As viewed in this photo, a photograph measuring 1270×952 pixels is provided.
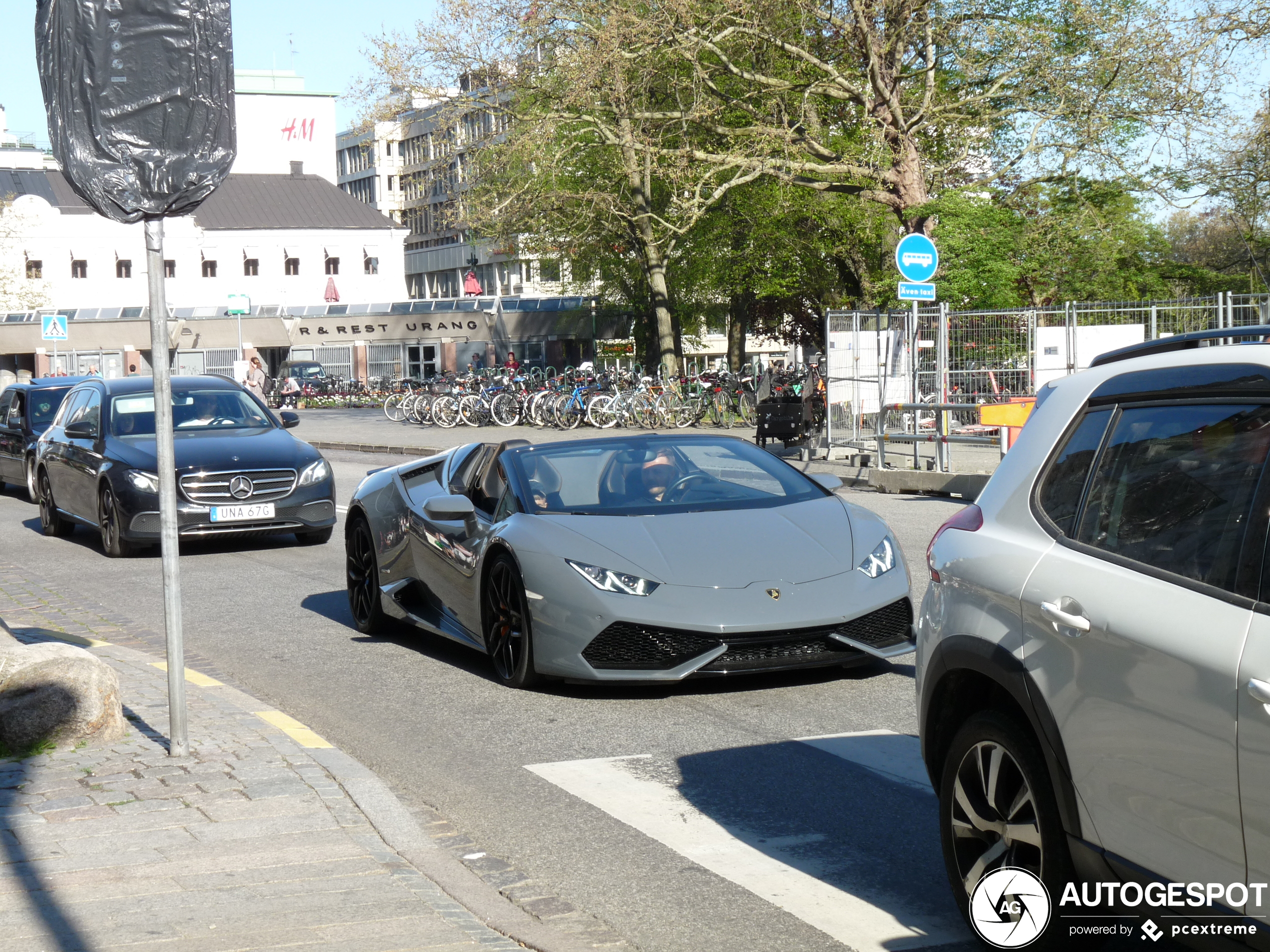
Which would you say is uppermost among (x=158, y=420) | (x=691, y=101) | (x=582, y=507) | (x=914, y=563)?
(x=691, y=101)

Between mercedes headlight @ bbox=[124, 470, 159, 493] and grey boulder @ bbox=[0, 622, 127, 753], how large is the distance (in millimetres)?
8276

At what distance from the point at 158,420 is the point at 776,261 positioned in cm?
3778

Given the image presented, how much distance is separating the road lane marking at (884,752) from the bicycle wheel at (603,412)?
30.0 meters

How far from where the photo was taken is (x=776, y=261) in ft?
141

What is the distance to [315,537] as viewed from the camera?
51.7 feet

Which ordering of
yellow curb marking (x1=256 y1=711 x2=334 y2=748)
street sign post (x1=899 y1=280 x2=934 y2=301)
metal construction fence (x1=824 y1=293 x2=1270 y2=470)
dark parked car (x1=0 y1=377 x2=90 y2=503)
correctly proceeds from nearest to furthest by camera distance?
yellow curb marking (x1=256 y1=711 x2=334 y2=748), street sign post (x1=899 y1=280 x2=934 y2=301), metal construction fence (x1=824 y1=293 x2=1270 y2=470), dark parked car (x1=0 y1=377 x2=90 y2=503)

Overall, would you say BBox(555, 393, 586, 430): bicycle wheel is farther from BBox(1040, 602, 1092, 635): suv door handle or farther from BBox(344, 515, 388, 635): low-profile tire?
BBox(1040, 602, 1092, 635): suv door handle

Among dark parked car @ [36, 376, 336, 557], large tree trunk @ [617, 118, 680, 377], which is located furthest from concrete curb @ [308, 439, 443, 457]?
dark parked car @ [36, 376, 336, 557]

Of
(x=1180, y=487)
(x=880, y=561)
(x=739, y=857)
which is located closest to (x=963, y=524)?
(x=1180, y=487)

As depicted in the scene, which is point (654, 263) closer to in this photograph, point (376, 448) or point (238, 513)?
point (376, 448)

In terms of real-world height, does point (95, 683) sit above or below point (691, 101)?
below

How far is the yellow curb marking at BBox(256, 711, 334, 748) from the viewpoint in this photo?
657 centimetres

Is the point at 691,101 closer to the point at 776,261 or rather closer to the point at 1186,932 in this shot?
the point at 776,261

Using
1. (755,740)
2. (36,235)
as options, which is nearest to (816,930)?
(755,740)
